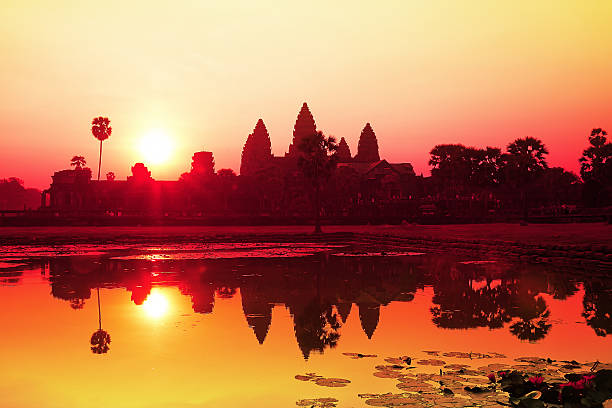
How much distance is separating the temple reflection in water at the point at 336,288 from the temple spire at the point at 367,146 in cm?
12775

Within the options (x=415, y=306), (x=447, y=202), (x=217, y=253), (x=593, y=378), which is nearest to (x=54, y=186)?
(x=447, y=202)

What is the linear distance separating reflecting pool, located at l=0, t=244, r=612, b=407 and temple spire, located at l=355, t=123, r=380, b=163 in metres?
132

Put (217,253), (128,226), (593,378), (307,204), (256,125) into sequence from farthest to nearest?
(256,125) < (307,204) < (128,226) < (217,253) < (593,378)

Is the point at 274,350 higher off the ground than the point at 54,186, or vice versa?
the point at 54,186

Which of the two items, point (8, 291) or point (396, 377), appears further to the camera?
point (8, 291)

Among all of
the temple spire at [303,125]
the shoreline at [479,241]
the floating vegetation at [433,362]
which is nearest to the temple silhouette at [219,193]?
the shoreline at [479,241]

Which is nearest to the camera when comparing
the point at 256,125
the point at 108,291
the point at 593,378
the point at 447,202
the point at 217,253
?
the point at 593,378

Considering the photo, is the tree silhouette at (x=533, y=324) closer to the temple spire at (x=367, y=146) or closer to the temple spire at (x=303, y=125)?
the temple spire at (x=303, y=125)

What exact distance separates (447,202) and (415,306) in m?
70.4

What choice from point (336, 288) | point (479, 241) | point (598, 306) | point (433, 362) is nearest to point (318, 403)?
point (433, 362)

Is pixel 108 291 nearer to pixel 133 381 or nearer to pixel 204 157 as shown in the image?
pixel 133 381

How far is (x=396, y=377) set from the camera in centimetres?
808

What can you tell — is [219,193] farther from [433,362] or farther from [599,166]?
[433,362]

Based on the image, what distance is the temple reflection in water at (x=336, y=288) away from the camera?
12.2m
